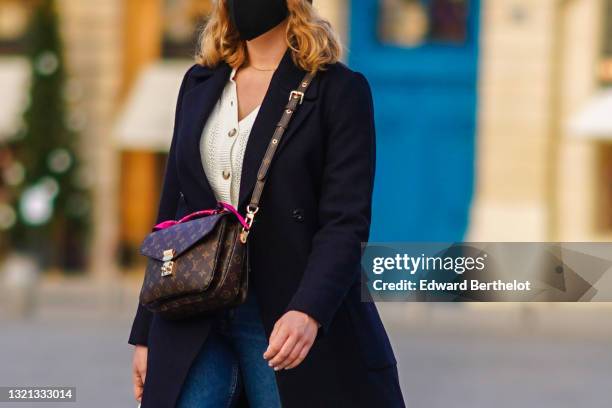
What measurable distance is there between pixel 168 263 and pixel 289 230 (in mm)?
275

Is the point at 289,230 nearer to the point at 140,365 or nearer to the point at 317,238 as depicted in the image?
the point at 317,238

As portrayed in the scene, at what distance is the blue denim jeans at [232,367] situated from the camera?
3377 millimetres

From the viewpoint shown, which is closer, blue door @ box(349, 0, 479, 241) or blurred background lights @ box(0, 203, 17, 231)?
blue door @ box(349, 0, 479, 241)

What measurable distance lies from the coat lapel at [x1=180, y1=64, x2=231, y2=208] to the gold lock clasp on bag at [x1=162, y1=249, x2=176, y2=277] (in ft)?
0.56

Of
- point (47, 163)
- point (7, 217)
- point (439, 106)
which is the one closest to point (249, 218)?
point (439, 106)

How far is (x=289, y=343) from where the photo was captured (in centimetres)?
312

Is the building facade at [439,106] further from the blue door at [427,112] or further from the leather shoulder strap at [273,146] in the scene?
the leather shoulder strap at [273,146]

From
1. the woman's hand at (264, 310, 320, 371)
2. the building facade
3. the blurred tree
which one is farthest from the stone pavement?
A: the woman's hand at (264, 310, 320, 371)

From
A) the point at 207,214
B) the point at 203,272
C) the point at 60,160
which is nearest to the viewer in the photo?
the point at 203,272

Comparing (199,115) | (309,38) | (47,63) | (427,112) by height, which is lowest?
(199,115)

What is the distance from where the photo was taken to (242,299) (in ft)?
10.7

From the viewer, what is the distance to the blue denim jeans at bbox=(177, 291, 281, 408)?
3377 mm

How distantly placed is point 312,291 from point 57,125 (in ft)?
55.6

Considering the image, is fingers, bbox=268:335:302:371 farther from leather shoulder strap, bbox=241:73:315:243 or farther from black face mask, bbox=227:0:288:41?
black face mask, bbox=227:0:288:41
